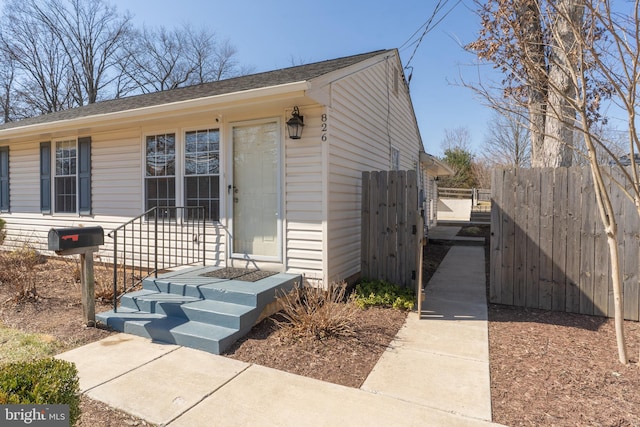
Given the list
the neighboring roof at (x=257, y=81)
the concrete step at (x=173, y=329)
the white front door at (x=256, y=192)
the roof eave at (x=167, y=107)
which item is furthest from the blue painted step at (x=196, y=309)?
the neighboring roof at (x=257, y=81)

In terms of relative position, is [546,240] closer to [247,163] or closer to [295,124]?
A: [295,124]

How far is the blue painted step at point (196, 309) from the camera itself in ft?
11.9

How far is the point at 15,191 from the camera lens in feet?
27.0

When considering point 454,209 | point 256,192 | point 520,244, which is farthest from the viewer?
point 454,209

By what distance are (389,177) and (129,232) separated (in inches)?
194

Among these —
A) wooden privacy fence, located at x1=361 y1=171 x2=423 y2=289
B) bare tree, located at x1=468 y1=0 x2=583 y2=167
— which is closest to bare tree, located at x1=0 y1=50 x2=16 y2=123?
wooden privacy fence, located at x1=361 y1=171 x2=423 y2=289

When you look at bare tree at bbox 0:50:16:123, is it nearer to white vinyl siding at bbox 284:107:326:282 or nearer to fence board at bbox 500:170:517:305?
white vinyl siding at bbox 284:107:326:282

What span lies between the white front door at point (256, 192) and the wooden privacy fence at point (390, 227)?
1387 millimetres

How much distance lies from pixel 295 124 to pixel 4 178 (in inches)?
316


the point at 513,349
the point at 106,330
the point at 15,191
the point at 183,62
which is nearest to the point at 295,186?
the point at 106,330

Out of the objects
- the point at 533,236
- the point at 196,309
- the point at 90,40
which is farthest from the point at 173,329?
the point at 90,40

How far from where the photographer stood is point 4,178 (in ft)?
27.5

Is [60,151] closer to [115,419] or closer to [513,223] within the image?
[115,419]
